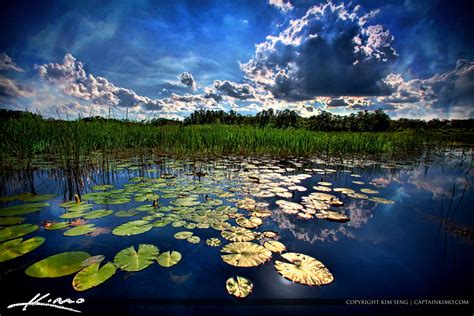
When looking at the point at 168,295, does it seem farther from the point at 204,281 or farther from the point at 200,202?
the point at 200,202

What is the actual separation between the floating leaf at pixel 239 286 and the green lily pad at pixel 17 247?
182cm

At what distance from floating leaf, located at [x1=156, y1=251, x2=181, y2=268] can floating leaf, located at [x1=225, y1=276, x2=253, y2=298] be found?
50 cm

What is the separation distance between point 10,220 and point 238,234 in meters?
2.63

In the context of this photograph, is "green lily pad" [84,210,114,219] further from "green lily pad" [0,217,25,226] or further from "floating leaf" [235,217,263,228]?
"floating leaf" [235,217,263,228]

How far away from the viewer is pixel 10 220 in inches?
91.3

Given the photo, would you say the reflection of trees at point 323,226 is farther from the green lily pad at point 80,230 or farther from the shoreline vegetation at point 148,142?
the shoreline vegetation at point 148,142

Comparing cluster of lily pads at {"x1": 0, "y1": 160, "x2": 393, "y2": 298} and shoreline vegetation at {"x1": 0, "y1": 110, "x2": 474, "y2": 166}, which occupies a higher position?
shoreline vegetation at {"x1": 0, "y1": 110, "x2": 474, "y2": 166}

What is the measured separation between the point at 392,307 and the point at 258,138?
7498 mm

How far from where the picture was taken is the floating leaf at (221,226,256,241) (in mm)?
2100

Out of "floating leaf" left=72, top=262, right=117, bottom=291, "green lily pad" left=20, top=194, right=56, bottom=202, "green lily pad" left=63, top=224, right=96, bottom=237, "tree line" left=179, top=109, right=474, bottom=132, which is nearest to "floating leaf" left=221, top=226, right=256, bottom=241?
"floating leaf" left=72, top=262, right=117, bottom=291

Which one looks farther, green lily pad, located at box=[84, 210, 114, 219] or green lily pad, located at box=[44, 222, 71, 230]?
green lily pad, located at box=[84, 210, 114, 219]

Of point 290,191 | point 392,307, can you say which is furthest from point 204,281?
point 290,191
